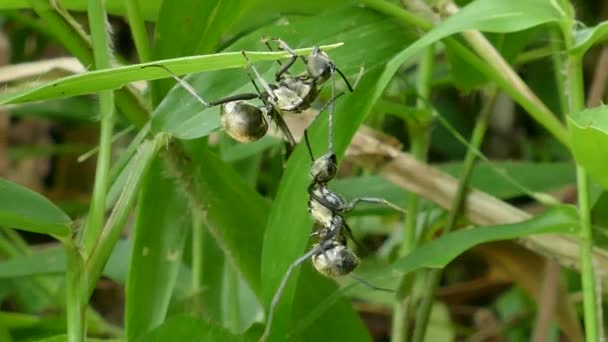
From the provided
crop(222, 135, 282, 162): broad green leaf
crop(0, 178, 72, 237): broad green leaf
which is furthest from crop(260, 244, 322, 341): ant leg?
crop(222, 135, 282, 162): broad green leaf

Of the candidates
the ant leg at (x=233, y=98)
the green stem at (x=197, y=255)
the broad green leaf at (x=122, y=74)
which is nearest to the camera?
the broad green leaf at (x=122, y=74)

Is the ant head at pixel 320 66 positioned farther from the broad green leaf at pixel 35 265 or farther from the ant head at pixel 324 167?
the broad green leaf at pixel 35 265

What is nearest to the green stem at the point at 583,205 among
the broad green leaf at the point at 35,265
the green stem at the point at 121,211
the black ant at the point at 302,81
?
the black ant at the point at 302,81

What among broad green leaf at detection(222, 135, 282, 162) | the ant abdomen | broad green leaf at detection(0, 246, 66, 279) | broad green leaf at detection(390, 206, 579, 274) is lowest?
broad green leaf at detection(0, 246, 66, 279)

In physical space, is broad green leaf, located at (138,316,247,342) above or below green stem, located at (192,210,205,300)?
above

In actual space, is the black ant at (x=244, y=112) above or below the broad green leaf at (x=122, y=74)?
below

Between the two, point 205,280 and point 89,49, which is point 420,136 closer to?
point 205,280

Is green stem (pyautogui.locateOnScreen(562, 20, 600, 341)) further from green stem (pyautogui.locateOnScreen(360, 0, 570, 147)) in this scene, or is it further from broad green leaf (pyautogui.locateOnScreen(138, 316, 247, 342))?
broad green leaf (pyautogui.locateOnScreen(138, 316, 247, 342))
